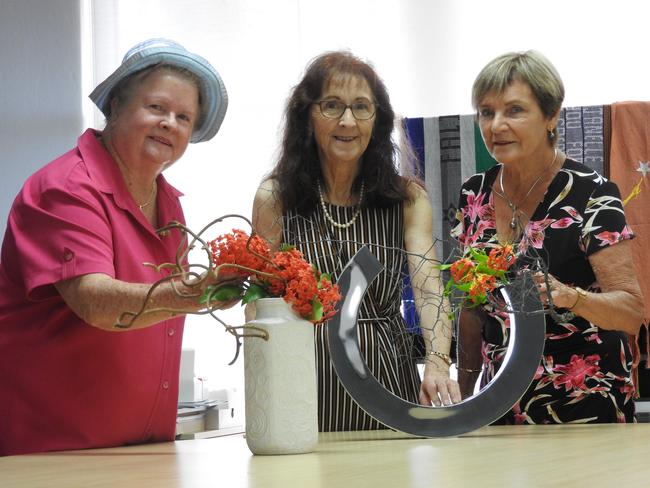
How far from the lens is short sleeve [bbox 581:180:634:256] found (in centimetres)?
185

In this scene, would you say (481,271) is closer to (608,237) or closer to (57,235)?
(608,237)

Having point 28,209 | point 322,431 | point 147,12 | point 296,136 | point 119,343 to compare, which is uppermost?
point 147,12

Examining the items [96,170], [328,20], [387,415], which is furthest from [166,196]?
[328,20]

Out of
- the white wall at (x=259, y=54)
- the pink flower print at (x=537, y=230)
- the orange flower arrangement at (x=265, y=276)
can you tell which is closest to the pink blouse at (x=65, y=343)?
the orange flower arrangement at (x=265, y=276)

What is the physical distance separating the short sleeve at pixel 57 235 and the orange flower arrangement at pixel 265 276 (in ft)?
0.95

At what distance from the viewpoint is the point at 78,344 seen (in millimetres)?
1560

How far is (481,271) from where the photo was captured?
57.1 inches

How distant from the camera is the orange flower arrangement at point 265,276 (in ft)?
4.08

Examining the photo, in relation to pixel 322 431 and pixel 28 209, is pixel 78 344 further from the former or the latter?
pixel 322 431

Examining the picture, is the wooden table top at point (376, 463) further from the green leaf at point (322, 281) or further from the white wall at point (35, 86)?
the white wall at point (35, 86)

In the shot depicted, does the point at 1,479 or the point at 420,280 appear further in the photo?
the point at 420,280

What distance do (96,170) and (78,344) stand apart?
0.30m

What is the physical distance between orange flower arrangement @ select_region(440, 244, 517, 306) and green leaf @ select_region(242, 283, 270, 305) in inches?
12.7

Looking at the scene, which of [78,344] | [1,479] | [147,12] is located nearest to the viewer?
[1,479]
